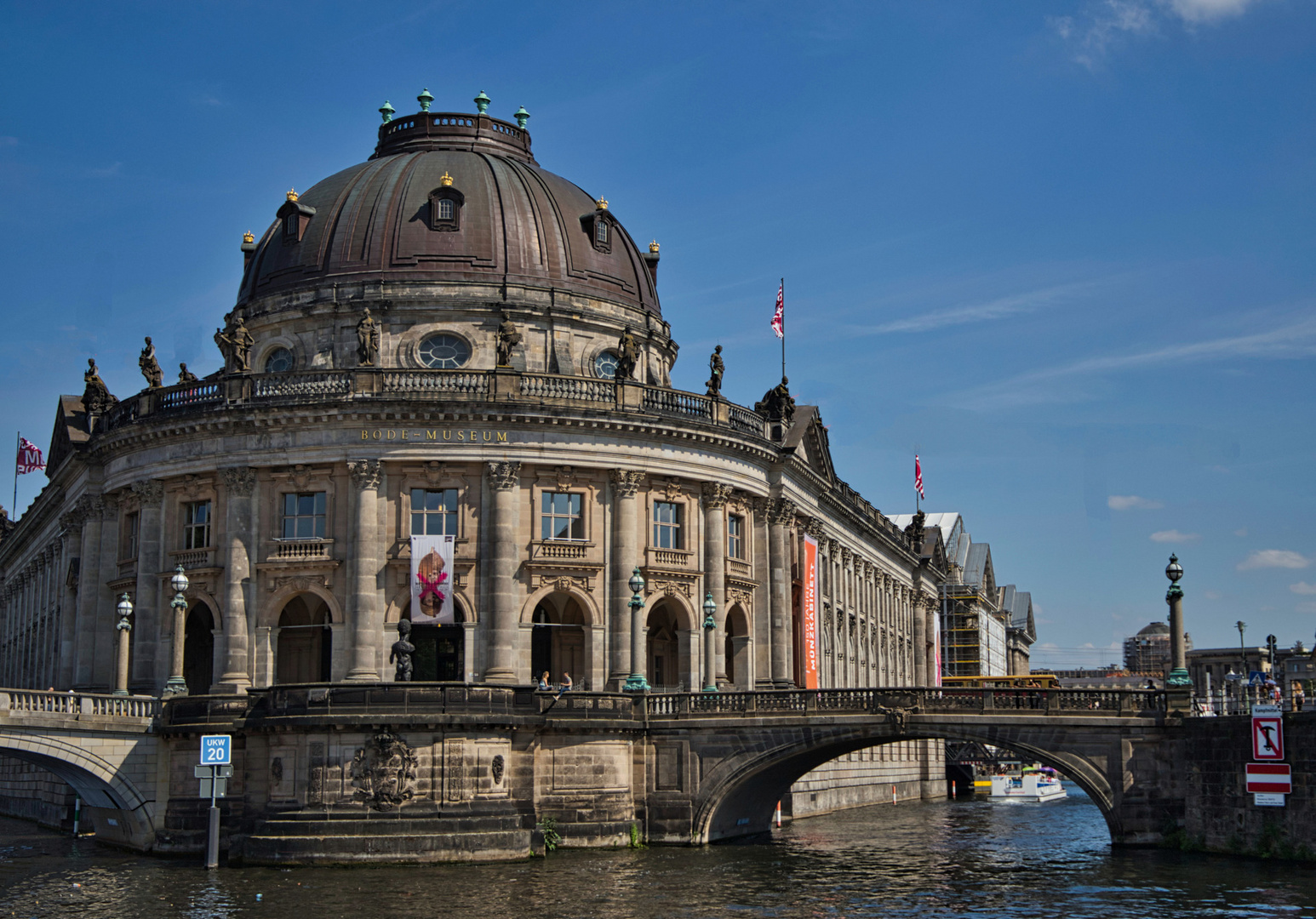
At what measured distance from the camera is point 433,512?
191 feet

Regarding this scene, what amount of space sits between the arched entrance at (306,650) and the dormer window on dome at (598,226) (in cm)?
2049

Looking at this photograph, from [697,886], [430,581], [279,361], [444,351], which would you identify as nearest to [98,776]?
[430,581]

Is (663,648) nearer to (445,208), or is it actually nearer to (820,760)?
(820,760)

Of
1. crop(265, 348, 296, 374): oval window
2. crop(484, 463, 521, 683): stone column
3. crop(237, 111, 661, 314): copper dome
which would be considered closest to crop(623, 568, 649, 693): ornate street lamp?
crop(484, 463, 521, 683): stone column

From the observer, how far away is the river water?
3738 centimetres

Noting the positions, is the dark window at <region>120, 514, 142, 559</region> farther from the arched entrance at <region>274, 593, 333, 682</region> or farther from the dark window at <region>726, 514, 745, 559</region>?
the dark window at <region>726, 514, 745, 559</region>

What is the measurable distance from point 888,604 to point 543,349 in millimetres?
42507

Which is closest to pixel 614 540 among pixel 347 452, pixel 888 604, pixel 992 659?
pixel 347 452

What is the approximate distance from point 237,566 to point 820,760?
22674mm

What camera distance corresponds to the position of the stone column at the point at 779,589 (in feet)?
220

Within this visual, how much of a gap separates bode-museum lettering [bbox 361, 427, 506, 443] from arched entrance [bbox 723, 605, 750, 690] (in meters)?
14.8

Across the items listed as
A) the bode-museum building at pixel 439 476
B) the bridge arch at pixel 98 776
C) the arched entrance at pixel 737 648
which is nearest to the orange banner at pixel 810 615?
the bode-museum building at pixel 439 476

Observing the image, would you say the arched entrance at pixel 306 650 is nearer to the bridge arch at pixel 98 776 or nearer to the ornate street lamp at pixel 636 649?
the bridge arch at pixel 98 776

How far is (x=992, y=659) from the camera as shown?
600 feet
